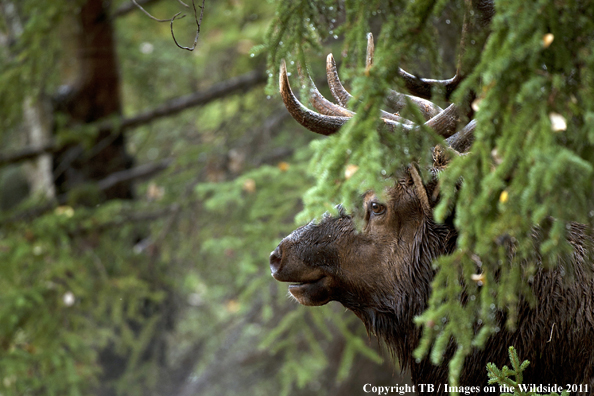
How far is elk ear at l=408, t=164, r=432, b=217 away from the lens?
7.94 feet

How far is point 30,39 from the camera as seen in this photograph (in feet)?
17.2

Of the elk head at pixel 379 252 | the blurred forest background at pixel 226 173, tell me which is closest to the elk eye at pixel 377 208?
the elk head at pixel 379 252

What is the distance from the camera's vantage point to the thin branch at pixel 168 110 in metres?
6.34

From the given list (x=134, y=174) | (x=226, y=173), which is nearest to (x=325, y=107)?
(x=226, y=173)

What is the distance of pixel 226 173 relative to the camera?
20.6 feet

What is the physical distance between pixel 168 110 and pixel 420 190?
4.73m

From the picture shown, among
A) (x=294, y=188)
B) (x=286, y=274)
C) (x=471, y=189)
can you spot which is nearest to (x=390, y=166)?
(x=471, y=189)

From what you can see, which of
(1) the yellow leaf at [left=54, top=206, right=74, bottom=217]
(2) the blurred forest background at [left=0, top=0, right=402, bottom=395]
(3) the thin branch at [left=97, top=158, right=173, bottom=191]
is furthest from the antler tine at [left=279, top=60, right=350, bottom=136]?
(3) the thin branch at [left=97, top=158, right=173, bottom=191]

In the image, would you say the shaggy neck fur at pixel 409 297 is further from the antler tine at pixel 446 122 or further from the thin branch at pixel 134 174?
→ the thin branch at pixel 134 174

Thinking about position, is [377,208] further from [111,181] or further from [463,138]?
[111,181]

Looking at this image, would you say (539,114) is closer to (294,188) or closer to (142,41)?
(294,188)

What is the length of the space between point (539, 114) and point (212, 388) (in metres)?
8.37

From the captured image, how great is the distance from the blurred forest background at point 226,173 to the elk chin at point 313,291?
59cm

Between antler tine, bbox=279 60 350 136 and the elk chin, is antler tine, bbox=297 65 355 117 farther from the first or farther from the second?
the elk chin
